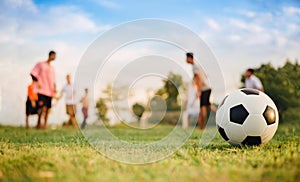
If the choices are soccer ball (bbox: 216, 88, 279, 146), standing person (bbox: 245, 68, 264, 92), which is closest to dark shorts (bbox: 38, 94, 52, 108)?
standing person (bbox: 245, 68, 264, 92)

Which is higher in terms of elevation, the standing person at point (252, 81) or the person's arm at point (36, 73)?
→ the person's arm at point (36, 73)

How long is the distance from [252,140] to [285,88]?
9784 mm

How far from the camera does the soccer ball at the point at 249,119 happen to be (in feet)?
13.4

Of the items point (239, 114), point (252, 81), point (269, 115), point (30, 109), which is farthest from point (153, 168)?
point (30, 109)

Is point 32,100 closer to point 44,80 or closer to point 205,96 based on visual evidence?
point 44,80

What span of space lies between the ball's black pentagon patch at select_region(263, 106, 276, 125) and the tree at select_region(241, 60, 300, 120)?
957 cm

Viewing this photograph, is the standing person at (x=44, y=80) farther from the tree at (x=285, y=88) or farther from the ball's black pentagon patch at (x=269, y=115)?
the tree at (x=285, y=88)

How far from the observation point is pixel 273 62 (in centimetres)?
1430

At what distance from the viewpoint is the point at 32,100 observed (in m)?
9.77

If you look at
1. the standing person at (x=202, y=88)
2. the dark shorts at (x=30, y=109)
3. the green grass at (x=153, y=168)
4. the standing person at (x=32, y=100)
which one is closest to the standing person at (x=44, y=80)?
the standing person at (x=32, y=100)

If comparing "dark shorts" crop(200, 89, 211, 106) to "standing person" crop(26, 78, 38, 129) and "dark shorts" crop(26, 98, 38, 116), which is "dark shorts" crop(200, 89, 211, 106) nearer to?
"standing person" crop(26, 78, 38, 129)

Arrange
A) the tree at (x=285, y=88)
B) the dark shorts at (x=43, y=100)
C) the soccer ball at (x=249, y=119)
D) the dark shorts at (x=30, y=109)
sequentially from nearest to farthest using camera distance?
the soccer ball at (x=249, y=119), the dark shorts at (x=43, y=100), the dark shorts at (x=30, y=109), the tree at (x=285, y=88)

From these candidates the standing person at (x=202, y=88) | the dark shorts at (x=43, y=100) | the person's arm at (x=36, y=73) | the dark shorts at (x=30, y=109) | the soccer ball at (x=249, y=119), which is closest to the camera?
the soccer ball at (x=249, y=119)

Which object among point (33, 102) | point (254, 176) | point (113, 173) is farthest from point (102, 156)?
point (33, 102)
